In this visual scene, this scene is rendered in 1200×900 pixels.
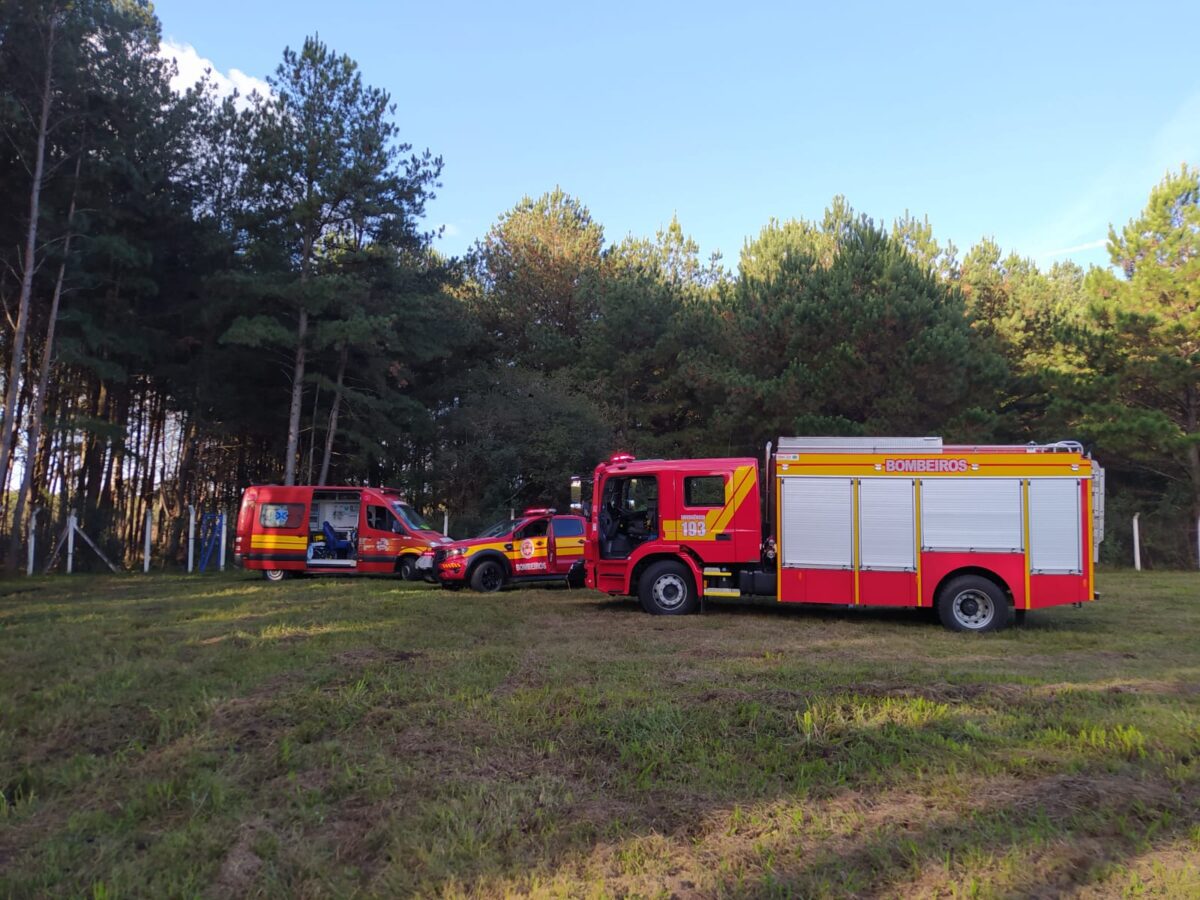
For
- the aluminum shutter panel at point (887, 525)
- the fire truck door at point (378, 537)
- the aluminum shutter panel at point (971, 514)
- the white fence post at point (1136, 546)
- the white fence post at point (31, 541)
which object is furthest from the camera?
the white fence post at point (1136, 546)

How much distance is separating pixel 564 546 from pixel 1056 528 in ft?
32.0

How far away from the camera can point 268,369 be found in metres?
25.6

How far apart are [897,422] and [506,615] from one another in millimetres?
15819

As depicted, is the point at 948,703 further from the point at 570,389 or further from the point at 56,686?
the point at 570,389

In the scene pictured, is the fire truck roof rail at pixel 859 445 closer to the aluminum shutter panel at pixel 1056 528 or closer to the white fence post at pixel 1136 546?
the aluminum shutter panel at pixel 1056 528

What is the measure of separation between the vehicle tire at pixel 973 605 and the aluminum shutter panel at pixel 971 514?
0.51m

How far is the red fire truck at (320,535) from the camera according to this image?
19.5 m

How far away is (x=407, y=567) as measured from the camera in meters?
19.6

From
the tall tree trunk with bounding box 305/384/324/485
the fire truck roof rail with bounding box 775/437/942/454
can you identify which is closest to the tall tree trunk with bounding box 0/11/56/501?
the tall tree trunk with bounding box 305/384/324/485

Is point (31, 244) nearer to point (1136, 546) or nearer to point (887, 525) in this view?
point (887, 525)

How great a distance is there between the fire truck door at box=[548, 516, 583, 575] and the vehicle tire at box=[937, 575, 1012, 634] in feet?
26.8

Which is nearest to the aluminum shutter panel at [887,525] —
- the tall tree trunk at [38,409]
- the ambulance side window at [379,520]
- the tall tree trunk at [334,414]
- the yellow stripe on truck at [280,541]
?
the ambulance side window at [379,520]

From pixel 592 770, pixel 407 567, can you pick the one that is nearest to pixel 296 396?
pixel 407 567

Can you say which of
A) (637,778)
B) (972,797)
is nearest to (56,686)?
(637,778)
